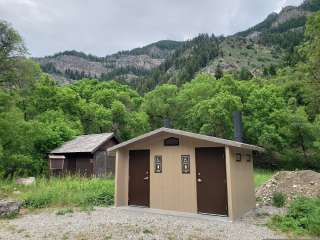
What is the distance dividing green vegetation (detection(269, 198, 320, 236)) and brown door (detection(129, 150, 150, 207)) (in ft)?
14.8

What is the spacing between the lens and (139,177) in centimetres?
1044

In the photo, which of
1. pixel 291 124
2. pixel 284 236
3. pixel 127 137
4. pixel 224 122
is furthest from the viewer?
pixel 127 137

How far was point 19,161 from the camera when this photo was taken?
1955 centimetres

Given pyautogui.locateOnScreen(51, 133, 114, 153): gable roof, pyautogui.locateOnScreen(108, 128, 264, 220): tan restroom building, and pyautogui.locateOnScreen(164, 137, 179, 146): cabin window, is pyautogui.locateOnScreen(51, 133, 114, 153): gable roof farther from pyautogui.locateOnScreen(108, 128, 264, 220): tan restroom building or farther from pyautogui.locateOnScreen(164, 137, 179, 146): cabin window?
pyautogui.locateOnScreen(164, 137, 179, 146): cabin window

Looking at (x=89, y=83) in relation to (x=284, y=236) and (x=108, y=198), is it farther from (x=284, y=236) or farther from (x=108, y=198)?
(x=284, y=236)

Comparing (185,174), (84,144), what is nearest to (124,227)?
(185,174)

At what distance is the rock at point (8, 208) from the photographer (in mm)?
8735

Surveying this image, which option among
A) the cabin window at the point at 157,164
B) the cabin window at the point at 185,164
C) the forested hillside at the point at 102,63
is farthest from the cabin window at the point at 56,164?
the forested hillside at the point at 102,63

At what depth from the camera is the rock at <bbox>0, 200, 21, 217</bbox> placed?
874 cm

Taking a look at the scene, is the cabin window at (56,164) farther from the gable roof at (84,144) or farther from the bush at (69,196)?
the bush at (69,196)

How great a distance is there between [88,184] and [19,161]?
984 centimetres

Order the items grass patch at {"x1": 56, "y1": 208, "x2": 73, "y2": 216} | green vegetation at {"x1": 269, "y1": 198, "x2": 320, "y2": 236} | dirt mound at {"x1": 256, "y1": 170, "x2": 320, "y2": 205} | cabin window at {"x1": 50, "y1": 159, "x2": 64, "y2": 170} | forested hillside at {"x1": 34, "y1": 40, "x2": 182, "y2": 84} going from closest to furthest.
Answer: green vegetation at {"x1": 269, "y1": 198, "x2": 320, "y2": 236} → grass patch at {"x1": 56, "y1": 208, "x2": 73, "y2": 216} → dirt mound at {"x1": 256, "y1": 170, "x2": 320, "y2": 205} → cabin window at {"x1": 50, "y1": 159, "x2": 64, "y2": 170} → forested hillside at {"x1": 34, "y1": 40, "x2": 182, "y2": 84}

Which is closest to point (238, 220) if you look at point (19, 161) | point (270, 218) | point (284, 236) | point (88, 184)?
point (270, 218)

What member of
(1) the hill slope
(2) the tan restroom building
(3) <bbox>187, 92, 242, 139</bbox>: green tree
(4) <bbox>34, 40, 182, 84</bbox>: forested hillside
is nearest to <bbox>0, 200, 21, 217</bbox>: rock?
(2) the tan restroom building
